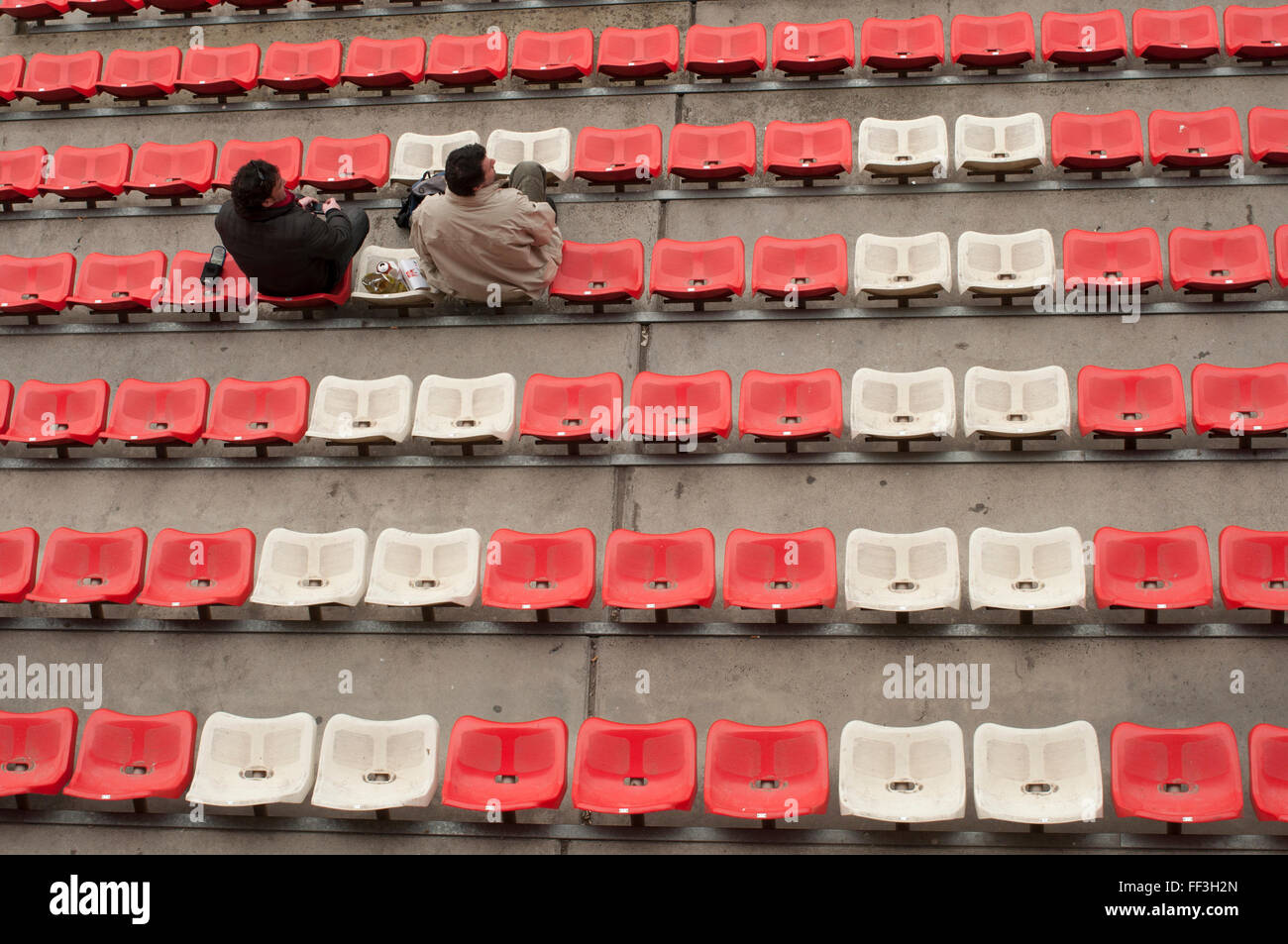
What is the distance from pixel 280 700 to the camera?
7020 mm

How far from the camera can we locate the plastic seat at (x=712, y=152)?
28.4 ft

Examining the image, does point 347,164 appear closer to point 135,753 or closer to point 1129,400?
point 135,753

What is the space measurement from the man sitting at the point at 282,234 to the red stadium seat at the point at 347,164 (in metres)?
0.90

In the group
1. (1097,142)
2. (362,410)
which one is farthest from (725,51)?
(362,410)

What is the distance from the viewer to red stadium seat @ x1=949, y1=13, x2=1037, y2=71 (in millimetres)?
9031

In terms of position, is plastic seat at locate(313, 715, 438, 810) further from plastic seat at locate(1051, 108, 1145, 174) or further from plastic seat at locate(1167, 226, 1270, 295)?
plastic seat at locate(1051, 108, 1145, 174)

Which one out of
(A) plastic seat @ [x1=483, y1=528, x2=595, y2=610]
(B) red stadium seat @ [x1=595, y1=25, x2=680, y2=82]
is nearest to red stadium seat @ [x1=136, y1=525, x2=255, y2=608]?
(A) plastic seat @ [x1=483, y1=528, x2=595, y2=610]

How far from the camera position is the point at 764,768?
6168 mm

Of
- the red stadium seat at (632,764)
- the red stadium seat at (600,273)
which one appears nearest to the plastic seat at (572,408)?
the red stadium seat at (600,273)

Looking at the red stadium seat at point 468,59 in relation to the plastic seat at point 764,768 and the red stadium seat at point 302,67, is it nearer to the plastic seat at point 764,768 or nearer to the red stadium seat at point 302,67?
the red stadium seat at point 302,67

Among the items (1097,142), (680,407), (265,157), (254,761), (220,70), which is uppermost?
(220,70)

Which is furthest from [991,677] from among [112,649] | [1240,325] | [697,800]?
[112,649]

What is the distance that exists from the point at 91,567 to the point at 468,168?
349cm
